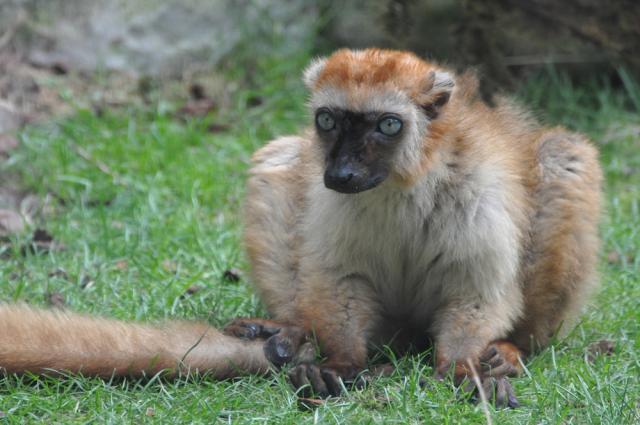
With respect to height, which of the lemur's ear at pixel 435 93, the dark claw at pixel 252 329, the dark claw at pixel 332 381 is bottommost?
the dark claw at pixel 332 381

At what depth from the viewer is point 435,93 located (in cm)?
606

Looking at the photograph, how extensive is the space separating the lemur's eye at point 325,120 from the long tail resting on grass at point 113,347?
53.3 inches

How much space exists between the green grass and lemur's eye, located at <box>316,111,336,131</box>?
0.60 metres

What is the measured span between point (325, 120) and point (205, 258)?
8.52ft

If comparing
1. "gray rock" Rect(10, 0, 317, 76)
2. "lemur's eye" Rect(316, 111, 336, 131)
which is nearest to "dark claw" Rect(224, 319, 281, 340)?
"lemur's eye" Rect(316, 111, 336, 131)

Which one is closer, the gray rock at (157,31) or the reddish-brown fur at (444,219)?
the reddish-brown fur at (444,219)

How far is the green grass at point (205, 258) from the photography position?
536cm

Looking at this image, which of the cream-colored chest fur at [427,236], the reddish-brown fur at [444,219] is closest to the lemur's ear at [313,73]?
the reddish-brown fur at [444,219]

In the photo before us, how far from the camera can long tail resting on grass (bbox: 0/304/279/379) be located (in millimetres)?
5543

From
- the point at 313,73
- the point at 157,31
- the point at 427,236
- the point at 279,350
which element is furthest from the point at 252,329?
the point at 157,31

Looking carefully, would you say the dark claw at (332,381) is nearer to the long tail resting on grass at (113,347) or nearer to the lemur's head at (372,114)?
the long tail resting on grass at (113,347)

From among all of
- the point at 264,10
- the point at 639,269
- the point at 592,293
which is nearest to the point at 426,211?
the point at 592,293

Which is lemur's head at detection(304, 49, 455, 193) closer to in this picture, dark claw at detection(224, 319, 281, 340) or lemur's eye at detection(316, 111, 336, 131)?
lemur's eye at detection(316, 111, 336, 131)

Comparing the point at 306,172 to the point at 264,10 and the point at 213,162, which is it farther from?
the point at 264,10
